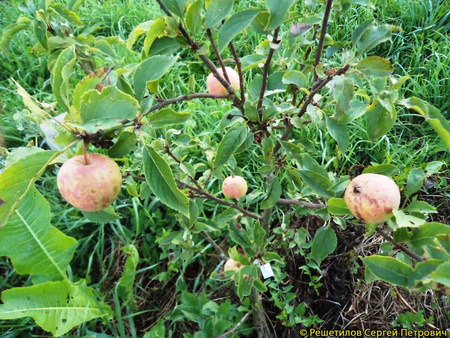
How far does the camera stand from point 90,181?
2.35 ft

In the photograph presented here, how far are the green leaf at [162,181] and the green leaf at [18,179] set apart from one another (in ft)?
0.53

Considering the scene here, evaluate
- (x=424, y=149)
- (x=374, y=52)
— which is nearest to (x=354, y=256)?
(x=424, y=149)

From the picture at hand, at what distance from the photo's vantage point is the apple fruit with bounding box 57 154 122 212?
0.72 meters

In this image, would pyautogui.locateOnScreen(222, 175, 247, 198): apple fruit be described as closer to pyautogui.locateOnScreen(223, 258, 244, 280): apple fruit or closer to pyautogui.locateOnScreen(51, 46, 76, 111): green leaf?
pyautogui.locateOnScreen(223, 258, 244, 280): apple fruit

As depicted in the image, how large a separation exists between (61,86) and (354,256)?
4.67ft

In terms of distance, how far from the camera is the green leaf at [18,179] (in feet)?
2.00

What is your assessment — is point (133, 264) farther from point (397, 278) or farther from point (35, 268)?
point (397, 278)

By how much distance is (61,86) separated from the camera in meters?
0.67

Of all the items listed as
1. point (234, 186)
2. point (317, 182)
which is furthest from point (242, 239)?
point (317, 182)

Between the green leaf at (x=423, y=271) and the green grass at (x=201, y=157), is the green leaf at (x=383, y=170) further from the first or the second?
the green grass at (x=201, y=157)

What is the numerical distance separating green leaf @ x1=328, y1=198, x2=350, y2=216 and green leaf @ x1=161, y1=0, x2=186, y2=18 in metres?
0.49

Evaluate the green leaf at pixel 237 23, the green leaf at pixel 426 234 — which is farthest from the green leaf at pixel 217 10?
the green leaf at pixel 426 234

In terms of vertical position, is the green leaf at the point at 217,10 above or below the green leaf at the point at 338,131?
above

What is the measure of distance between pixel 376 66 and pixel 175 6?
0.39 m
